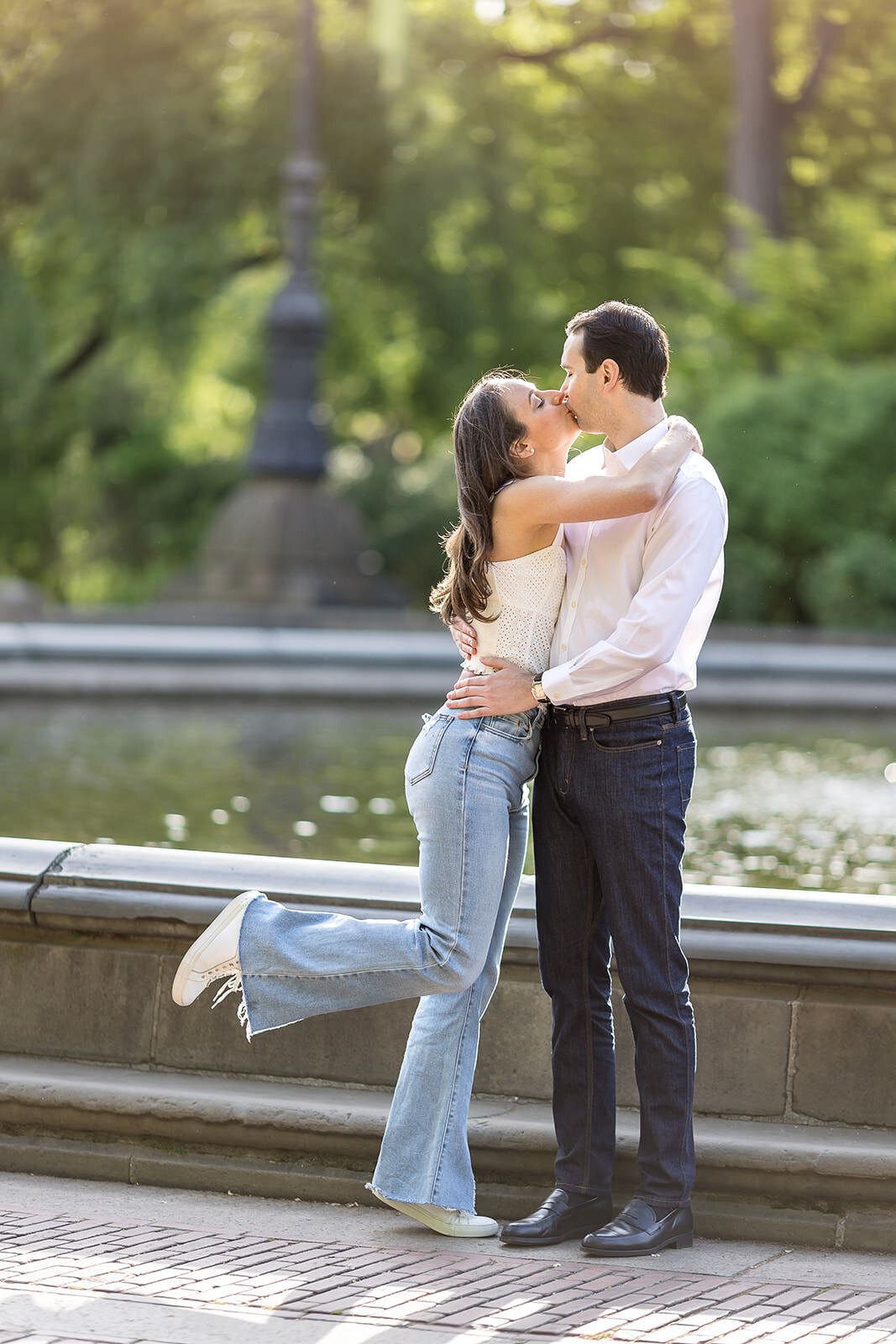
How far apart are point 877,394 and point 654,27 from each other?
51.1ft

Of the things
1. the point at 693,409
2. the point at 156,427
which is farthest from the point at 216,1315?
the point at 156,427

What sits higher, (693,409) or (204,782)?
(693,409)

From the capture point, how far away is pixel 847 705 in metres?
11.5

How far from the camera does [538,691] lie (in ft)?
12.7

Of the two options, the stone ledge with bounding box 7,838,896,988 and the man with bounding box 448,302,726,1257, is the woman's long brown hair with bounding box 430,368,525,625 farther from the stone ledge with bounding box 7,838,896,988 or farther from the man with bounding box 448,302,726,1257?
the stone ledge with bounding box 7,838,896,988

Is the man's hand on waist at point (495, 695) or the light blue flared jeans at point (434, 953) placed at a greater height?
the man's hand on waist at point (495, 695)

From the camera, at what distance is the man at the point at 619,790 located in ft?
12.4

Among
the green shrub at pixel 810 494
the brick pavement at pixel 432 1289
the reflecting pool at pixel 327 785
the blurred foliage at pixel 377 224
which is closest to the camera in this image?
the brick pavement at pixel 432 1289

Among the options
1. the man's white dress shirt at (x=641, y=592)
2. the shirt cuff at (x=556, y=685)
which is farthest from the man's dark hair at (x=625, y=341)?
the shirt cuff at (x=556, y=685)

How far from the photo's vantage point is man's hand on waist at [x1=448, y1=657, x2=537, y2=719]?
3.87 m

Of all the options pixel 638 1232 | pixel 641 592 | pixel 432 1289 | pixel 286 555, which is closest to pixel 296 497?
pixel 286 555

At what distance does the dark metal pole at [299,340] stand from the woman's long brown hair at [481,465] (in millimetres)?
16887

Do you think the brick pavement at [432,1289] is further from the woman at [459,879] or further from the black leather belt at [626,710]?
the black leather belt at [626,710]

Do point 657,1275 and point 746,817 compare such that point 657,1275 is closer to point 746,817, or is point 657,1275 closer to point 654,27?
point 746,817
